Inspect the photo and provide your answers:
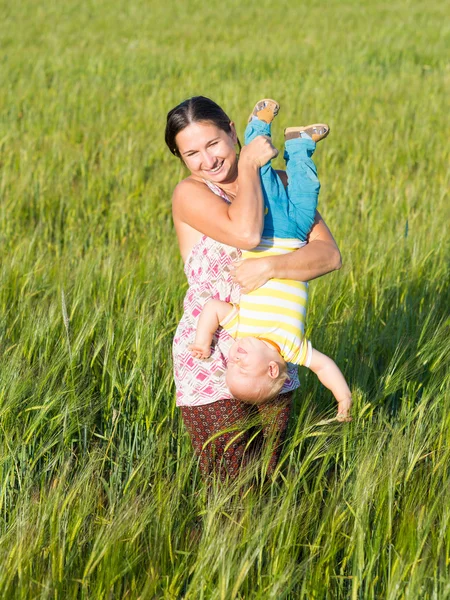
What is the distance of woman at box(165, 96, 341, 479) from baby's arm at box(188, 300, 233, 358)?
62 mm

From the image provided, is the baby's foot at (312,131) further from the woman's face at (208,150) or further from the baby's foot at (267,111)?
the woman's face at (208,150)

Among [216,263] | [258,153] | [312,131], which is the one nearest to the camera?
A: [258,153]

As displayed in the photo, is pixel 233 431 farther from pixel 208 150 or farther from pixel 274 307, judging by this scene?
pixel 208 150

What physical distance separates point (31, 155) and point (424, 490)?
133 inches

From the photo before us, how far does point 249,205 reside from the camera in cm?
159

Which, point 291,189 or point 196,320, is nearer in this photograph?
point 291,189

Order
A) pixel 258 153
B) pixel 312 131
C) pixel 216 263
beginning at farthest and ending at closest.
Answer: pixel 216 263 < pixel 312 131 < pixel 258 153

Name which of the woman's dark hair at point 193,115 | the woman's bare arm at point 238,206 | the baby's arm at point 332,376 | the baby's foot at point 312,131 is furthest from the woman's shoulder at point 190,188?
the baby's arm at point 332,376

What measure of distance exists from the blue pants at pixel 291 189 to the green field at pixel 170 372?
0.52 metres

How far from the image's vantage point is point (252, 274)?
1.67 meters

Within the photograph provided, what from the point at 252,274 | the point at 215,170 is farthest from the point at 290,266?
the point at 215,170

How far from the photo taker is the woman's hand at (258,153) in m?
1.58

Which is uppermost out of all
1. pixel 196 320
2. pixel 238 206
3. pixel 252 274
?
pixel 238 206

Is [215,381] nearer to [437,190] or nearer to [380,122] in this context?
[437,190]
